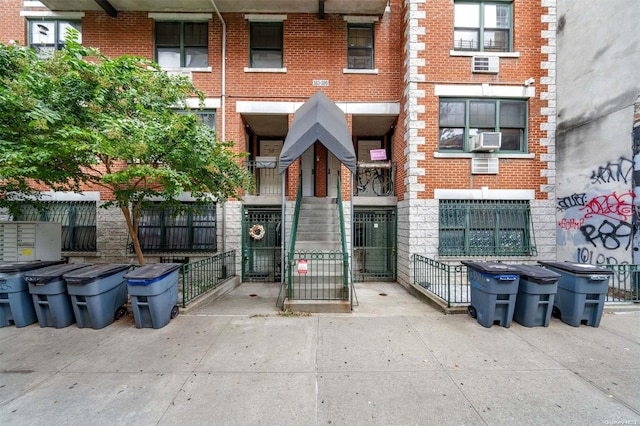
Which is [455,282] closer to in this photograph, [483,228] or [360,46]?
[483,228]

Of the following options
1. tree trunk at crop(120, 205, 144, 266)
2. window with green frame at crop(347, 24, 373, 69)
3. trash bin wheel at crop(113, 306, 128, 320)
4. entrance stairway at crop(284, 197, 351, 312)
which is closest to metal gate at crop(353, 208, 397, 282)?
entrance stairway at crop(284, 197, 351, 312)

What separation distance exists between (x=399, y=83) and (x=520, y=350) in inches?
326

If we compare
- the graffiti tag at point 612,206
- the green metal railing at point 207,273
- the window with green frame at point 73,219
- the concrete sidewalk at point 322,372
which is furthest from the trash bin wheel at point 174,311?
the graffiti tag at point 612,206

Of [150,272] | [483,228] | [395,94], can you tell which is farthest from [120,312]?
[395,94]

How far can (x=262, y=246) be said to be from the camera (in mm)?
9148

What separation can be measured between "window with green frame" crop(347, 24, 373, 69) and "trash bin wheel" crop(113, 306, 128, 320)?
9607 millimetres

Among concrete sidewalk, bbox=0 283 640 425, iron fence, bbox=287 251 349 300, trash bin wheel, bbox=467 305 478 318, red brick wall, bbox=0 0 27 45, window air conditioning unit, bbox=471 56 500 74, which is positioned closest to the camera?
concrete sidewalk, bbox=0 283 640 425

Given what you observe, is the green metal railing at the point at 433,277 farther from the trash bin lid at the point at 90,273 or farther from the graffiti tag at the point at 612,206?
the trash bin lid at the point at 90,273

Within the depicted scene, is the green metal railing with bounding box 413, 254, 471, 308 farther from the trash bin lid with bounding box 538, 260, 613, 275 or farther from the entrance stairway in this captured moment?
the entrance stairway

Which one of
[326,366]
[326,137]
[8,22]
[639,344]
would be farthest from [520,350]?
[8,22]

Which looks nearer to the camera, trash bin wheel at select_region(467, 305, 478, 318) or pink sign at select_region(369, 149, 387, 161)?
trash bin wheel at select_region(467, 305, 478, 318)

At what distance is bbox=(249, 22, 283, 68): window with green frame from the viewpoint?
924cm

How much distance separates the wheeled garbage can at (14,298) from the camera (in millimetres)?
4992

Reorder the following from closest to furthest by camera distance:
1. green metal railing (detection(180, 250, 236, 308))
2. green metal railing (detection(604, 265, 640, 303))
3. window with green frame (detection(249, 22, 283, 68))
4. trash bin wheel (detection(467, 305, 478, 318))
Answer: trash bin wheel (detection(467, 305, 478, 318))
green metal railing (detection(604, 265, 640, 303))
green metal railing (detection(180, 250, 236, 308))
window with green frame (detection(249, 22, 283, 68))
